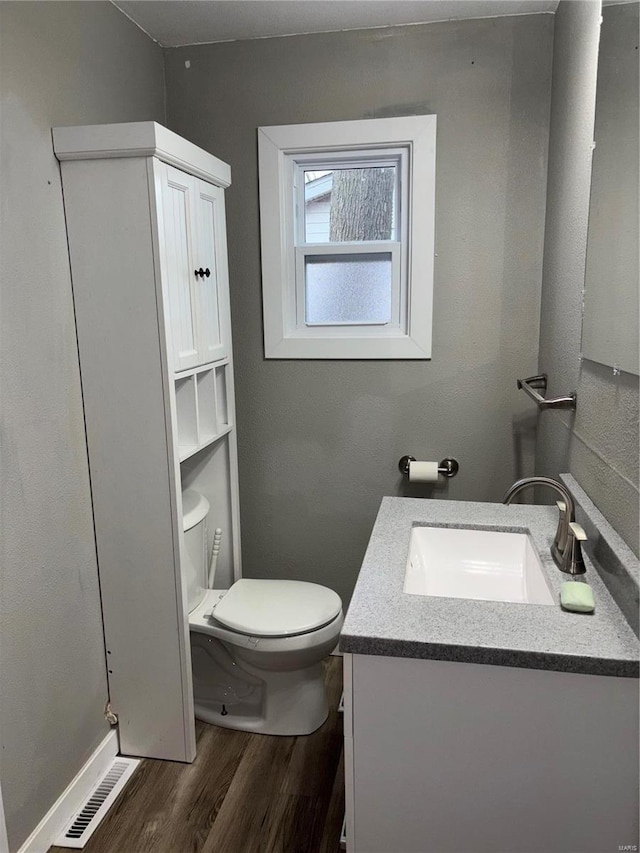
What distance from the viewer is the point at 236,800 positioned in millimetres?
1913

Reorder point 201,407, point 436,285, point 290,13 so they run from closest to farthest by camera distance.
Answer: point 290,13
point 201,407
point 436,285

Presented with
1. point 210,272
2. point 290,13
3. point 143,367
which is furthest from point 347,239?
point 143,367

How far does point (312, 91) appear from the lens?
7.70ft

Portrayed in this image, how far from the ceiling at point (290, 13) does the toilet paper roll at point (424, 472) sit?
1544 mm

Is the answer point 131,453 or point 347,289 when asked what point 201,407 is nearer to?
point 131,453

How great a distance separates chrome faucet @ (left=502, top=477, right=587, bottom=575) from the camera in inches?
57.0

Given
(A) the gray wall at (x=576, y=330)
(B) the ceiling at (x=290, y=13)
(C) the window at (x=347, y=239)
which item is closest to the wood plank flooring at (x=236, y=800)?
(A) the gray wall at (x=576, y=330)

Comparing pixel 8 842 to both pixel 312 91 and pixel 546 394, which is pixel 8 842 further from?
pixel 312 91

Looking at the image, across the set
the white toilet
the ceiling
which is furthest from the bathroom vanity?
the ceiling

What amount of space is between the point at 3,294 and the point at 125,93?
38.4 inches

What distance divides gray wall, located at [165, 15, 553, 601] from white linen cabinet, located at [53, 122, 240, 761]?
0.39m

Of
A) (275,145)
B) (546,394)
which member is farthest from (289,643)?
(275,145)

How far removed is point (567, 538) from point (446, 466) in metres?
1.01

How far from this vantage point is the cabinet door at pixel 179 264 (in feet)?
6.02
